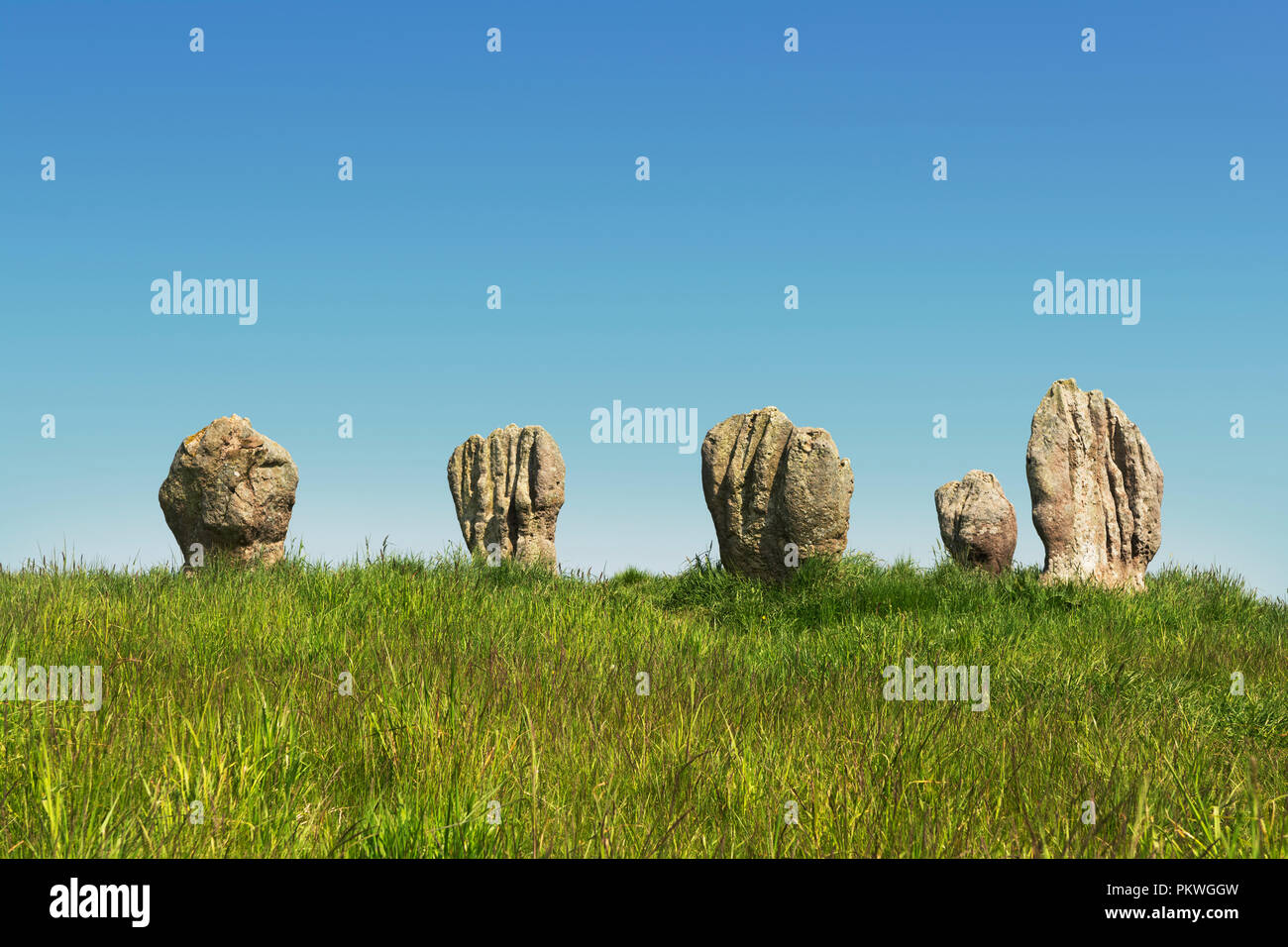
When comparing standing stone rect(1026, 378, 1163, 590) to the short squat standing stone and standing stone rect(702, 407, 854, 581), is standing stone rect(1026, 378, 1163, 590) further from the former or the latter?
the short squat standing stone

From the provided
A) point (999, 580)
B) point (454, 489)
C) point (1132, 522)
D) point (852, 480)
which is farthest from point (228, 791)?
point (454, 489)

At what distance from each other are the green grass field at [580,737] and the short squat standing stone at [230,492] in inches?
102

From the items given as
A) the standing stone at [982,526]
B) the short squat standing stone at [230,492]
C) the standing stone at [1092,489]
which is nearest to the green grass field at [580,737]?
the short squat standing stone at [230,492]

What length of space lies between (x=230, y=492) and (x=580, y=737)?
8981mm

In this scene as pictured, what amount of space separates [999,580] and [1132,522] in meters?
2.55

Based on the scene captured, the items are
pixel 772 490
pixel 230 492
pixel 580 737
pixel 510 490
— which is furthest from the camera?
pixel 510 490

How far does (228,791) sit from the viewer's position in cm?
334

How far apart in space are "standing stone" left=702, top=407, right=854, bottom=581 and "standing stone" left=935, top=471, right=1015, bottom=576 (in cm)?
481

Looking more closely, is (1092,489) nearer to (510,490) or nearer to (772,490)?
(772,490)

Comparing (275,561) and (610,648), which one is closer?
(610,648)

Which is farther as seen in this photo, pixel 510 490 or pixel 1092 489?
pixel 510 490

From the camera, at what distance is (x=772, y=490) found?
41.1ft

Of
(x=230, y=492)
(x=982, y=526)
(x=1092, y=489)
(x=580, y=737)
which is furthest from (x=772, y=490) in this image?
(x=580, y=737)
